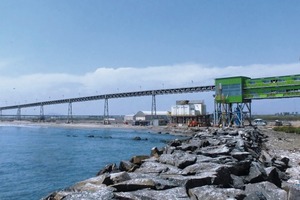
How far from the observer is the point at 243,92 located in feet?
182

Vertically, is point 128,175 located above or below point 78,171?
above

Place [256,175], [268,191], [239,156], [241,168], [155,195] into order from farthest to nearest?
[239,156], [241,168], [256,175], [268,191], [155,195]

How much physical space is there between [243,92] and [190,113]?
2530 cm

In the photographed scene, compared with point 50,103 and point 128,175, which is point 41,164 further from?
point 50,103

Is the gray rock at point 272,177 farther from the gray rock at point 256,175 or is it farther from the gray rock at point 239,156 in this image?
the gray rock at point 239,156

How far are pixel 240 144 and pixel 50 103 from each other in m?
148

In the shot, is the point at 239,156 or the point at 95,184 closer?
the point at 95,184

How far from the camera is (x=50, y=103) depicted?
15600cm

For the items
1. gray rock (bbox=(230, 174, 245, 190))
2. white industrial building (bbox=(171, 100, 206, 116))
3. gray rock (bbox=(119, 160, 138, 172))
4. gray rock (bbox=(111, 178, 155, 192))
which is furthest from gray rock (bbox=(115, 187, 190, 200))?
white industrial building (bbox=(171, 100, 206, 116))

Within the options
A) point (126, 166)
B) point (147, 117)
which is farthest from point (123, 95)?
point (126, 166)

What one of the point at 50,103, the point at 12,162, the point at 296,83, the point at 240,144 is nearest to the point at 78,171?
the point at 12,162

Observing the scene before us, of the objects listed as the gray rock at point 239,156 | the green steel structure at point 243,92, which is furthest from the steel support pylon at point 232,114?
the gray rock at point 239,156

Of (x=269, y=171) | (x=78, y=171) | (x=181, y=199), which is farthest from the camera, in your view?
(x=78, y=171)

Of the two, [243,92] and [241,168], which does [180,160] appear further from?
[243,92]
